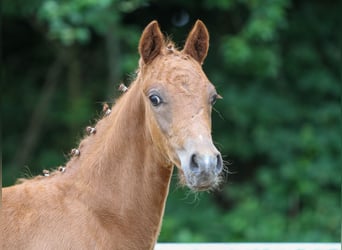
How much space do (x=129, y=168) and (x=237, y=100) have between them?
4903 millimetres

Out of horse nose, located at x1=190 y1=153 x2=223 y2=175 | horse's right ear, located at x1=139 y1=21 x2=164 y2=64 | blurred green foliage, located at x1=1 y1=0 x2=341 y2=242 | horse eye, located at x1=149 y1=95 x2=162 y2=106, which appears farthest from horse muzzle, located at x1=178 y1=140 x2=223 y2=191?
blurred green foliage, located at x1=1 y1=0 x2=341 y2=242

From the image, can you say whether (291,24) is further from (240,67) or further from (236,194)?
(236,194)

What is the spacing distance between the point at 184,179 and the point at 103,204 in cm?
48

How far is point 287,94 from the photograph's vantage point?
8.36 m

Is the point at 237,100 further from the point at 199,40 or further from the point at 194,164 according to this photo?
the point at 194,164

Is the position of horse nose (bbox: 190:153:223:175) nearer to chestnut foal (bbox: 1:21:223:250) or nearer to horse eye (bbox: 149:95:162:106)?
chestnut foal (bbox: 1:21:223:250)

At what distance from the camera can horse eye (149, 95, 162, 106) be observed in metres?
2.91

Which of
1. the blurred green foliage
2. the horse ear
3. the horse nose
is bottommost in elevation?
the horse nose

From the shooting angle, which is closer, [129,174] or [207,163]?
[207,163]

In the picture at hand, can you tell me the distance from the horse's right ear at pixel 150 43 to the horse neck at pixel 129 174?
0.17m

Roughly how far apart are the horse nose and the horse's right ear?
2.35ft

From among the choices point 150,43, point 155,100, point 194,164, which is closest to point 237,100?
point 150,43

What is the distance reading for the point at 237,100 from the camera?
7.84 m

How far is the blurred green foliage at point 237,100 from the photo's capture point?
24.8 feet
